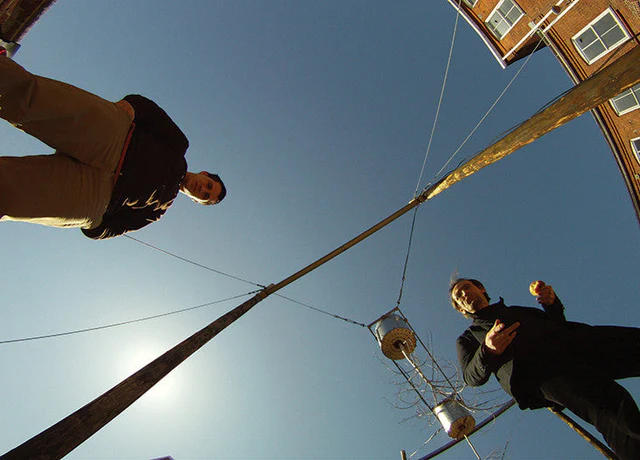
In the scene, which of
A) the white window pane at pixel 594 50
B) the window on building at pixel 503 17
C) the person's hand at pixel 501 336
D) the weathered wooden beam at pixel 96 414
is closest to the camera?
the weathered wooden beam at pixel 96 414

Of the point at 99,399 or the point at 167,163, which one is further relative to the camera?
the point at 167,163

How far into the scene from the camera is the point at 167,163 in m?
2.69

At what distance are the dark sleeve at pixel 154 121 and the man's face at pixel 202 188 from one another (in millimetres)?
362

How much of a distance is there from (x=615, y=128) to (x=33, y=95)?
17975 mm

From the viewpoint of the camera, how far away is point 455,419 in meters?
5.67

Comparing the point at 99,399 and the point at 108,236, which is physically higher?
the point at 108,236

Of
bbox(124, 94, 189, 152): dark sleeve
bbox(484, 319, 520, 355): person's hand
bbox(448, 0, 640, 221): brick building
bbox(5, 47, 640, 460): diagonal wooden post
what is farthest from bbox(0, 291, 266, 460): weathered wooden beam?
bbox(448, 0, 640, 221): brick building

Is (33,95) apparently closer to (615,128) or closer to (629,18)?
Answer: (629,18)

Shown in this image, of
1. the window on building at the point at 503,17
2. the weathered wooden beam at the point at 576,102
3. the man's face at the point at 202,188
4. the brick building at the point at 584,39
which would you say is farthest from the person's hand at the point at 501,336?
the window on building at the point at 503,17

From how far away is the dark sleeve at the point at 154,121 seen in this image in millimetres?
2568

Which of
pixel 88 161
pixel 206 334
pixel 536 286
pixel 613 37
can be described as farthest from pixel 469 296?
pixel 613 37

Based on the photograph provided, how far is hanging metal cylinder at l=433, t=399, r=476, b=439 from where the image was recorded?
5.68 metres

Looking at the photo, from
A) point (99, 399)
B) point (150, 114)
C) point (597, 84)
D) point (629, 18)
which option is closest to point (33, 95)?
point (150, 114)

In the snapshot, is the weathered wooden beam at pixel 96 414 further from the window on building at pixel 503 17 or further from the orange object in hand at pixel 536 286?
the window on building at pixel 503 17
